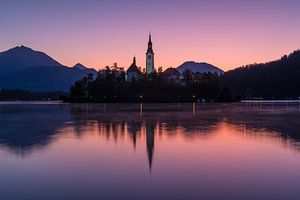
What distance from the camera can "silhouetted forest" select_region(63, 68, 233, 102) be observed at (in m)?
122

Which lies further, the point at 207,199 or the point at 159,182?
the point at 159,182

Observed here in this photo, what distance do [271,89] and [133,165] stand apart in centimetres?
17099

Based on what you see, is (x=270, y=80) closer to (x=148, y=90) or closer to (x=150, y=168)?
(x=148, y=90)

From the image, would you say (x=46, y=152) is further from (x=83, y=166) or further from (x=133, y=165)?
(x=133, y=165)

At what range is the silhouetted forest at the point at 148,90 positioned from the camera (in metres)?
122

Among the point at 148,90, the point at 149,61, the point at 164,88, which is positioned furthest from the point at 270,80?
the point at 148,90

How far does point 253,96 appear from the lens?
177 metres

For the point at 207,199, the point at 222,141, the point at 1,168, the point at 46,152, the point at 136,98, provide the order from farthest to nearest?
the point at 136,98 < the point at 222,141 < the point at 46,152 < the point at 1,168 < the point at 207,199

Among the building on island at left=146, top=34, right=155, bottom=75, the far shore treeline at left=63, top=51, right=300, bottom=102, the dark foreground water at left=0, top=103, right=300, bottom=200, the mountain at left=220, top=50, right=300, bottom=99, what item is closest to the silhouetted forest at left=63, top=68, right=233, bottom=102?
the far shore treeline at left=63, top=51, right=300, bottom=102

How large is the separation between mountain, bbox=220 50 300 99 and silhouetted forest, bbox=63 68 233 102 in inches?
1637

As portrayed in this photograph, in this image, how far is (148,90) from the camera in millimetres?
127875

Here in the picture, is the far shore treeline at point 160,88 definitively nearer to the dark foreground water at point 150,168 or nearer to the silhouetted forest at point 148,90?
the silhouetted forest at point 148,90

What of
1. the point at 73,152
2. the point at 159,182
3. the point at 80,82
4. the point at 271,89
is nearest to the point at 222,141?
the point at 73,152

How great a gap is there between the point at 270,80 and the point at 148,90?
72034mm
